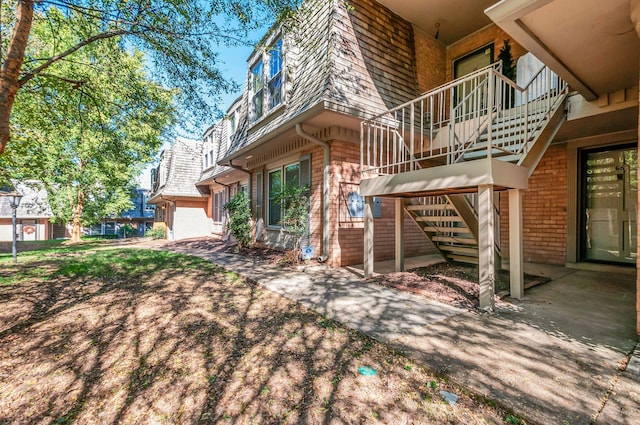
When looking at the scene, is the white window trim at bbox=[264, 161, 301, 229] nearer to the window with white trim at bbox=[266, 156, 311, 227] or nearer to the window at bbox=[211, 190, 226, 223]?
the window with white trim at bbox=[266, 156, 311, 227]

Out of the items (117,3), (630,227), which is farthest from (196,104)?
(630,227)

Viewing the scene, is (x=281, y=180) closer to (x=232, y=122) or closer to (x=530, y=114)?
(x=232, y=122)

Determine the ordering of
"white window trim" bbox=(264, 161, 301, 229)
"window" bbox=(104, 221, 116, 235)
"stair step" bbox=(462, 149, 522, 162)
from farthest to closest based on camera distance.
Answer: "window" bbox=(104, 221, 116, 235), "white window trim" bbox=(264, 161, 301, 229), "stair step" bbox=(462, 149, 522, 162)

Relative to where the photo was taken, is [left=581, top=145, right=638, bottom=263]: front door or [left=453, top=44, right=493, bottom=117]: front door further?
[left=453, top=44, right=493, bottom=117]: front door

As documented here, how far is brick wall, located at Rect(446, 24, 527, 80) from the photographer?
691 cm

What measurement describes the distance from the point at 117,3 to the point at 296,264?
18.1 ft

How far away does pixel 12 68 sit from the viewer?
11.0 feet

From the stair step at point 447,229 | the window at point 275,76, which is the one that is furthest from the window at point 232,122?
the stair step at point 447,229

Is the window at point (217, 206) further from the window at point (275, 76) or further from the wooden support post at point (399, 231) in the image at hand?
the wooden support post at point (399, 231)

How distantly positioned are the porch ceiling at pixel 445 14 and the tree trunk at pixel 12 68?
260 inches

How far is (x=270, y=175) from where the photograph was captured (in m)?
9.16

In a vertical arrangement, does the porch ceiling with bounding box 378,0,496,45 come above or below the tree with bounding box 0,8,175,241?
above

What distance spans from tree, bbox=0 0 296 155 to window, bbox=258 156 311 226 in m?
2.71

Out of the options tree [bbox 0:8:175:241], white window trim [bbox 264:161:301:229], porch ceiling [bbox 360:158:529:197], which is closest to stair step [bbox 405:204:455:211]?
porch ceiling [bbox 360:158:529:197]
